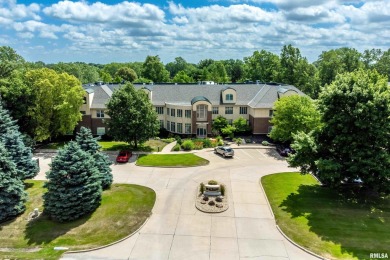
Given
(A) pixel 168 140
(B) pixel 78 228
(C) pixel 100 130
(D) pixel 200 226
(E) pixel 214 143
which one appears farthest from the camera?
(C) pixel 100 130

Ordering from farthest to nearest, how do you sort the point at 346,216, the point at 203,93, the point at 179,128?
the point at 203,93 < the point at 179,128 < the point at 346,216

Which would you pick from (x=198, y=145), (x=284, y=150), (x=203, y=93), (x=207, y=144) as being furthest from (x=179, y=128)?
(x=284, y=150)

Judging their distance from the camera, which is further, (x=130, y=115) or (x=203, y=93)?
(x=203, y=93)

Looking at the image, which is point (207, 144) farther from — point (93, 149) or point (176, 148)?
point (93, 149)

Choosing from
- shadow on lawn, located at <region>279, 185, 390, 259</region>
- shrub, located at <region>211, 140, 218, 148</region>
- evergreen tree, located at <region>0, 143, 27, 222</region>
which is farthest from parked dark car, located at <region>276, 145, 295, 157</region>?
evergreen tree, located at <region>0, 143, 27, 222</region>

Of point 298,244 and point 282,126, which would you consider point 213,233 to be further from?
point 282,126

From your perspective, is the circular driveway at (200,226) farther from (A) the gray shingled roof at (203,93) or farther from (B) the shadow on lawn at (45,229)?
(A) the gray shingled roof at (203,93)

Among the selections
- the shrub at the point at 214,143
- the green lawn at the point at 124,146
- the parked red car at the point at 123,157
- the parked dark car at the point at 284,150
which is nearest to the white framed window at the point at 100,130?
the green lawn at the point at 124,146
